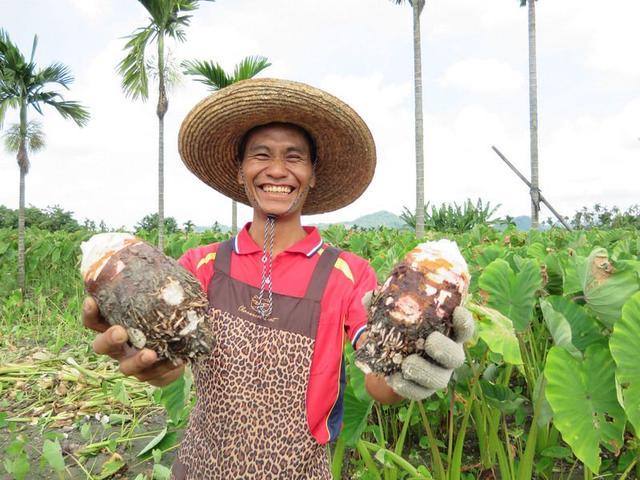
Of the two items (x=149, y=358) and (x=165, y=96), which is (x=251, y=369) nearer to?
(x=149, y=358)

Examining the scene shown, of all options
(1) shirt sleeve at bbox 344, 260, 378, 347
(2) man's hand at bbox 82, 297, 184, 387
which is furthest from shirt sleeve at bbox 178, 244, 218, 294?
(1) shirt sleeve at bbox 344, 260, 378, 347

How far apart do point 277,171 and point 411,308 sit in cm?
60

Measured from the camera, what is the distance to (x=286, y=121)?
1688mm

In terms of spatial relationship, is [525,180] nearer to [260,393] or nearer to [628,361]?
[628,361]

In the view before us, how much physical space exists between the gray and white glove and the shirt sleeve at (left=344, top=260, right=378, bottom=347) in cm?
24

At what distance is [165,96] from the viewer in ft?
44.6

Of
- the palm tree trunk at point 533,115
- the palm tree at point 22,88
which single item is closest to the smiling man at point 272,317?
the palm tree at point 22,88

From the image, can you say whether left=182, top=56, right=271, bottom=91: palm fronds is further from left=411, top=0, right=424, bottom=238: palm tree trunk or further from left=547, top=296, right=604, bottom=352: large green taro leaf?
left=547, top=296, right=604, bottom=352: large green taro leaf

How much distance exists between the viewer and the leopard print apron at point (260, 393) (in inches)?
57.7

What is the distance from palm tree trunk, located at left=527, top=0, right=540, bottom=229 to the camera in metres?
14.6

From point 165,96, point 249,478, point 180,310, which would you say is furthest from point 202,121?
point 165,96

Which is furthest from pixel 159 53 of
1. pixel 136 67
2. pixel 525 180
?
pixel 525 180

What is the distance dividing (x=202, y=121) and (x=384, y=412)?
86.6 inches

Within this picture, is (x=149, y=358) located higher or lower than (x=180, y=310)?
lower
